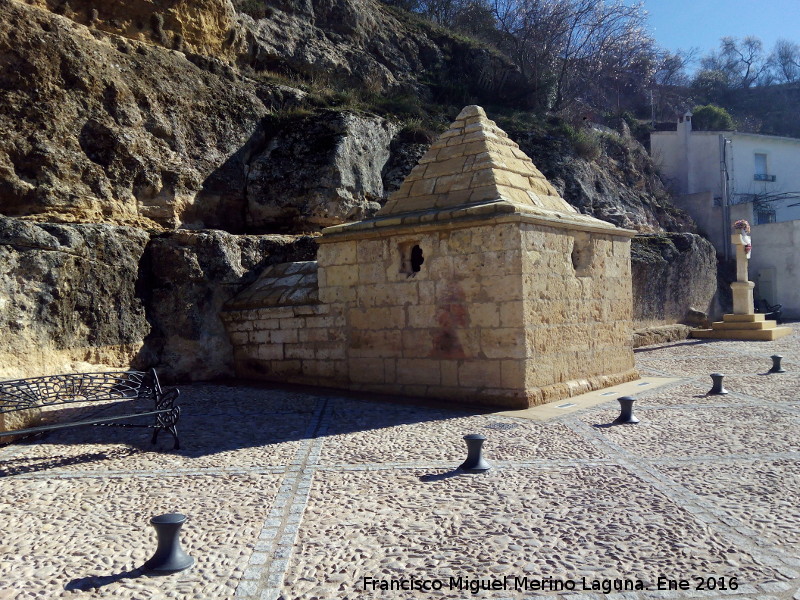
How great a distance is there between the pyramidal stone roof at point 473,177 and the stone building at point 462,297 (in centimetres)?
2

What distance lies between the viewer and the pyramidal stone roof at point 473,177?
6992mm

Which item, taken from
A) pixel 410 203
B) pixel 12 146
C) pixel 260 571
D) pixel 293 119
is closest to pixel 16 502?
pixel 260 571

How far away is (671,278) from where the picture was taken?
1538 centimetres

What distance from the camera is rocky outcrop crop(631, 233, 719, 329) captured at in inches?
568

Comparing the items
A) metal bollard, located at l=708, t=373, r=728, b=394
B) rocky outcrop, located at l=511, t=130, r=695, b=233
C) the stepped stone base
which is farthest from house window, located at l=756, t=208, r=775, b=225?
metal bollard, located at l=708, t=373, r=728, b=394

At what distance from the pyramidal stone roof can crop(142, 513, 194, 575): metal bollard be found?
4.79m

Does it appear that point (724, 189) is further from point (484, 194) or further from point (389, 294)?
point (389, 294)

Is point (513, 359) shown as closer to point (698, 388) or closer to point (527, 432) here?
point (527, 432)

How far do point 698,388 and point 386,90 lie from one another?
11.5m

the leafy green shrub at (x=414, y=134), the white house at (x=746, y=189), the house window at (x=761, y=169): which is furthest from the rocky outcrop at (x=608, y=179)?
the house window at (x=761, y=169)

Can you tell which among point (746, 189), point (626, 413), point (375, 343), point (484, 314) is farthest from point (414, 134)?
point (746, 189)

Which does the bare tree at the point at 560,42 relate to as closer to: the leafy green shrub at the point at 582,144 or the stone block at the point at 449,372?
the leafy green shrub at the point at 582,144

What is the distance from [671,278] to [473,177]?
1006 centimetres

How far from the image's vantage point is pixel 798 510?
333cm
